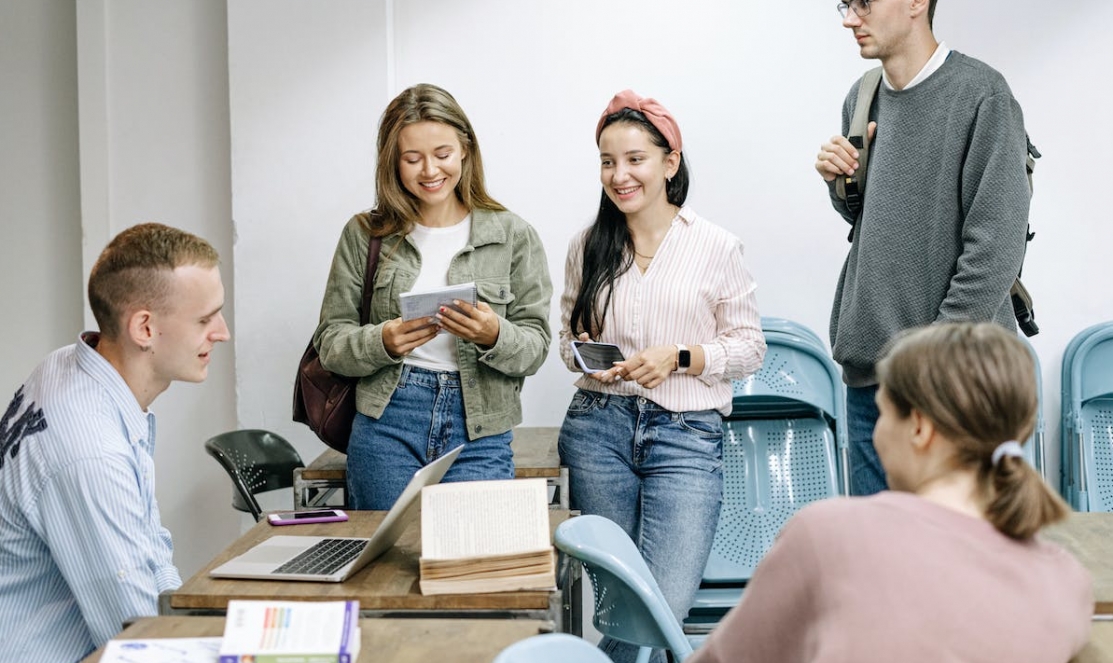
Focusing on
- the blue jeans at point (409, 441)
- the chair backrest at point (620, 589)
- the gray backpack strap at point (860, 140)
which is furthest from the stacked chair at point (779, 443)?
the chair backrest at point (620, 589)

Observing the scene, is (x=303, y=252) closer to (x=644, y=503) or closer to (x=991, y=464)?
(x=644, y=503)

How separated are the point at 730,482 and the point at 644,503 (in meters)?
0.77

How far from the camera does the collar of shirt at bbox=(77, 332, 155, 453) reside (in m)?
2.29

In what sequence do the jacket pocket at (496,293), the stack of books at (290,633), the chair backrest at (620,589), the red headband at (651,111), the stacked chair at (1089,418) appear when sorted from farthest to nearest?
1. the stacked chair at (1089,418)
2. the red headband at (651,111)
3. the jacket pocket at (496,293)
4. the chair backrest at (620,589)
5. the stack of books at (290,633)

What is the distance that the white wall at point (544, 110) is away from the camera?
13.7 ft

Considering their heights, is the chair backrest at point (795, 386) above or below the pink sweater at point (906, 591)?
below

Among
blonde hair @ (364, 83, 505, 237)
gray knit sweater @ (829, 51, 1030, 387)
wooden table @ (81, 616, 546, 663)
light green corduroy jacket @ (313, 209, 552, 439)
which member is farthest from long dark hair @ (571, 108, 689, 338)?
wooden table @ (81, 616, 546, 663)

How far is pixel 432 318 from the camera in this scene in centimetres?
308

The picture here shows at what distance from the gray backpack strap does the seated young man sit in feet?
6.06

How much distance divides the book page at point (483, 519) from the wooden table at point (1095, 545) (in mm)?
989

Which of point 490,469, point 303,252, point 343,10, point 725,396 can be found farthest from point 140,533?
point 343,10

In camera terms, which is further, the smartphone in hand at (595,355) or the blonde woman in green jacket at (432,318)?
the smartphone in hand at (595,355)

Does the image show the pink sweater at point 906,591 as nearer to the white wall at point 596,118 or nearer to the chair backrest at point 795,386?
the chair backrest at point 795,386

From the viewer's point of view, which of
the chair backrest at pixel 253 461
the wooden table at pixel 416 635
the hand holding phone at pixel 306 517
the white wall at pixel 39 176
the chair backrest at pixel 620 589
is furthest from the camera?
the white wall at pixel 39 176
